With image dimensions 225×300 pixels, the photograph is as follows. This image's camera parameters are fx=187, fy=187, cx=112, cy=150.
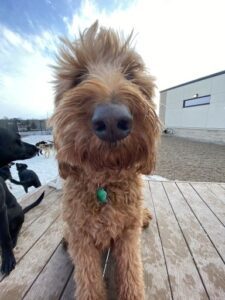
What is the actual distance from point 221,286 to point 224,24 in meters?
8.26

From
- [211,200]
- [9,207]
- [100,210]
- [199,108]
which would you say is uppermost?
[199,108]

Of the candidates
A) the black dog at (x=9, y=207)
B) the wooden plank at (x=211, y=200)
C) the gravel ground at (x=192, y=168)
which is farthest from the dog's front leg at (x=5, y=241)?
the gravel ground at (x=192, y=168)

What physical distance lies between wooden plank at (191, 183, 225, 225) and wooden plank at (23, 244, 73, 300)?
179 centimetres

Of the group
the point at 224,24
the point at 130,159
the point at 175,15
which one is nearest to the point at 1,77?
the point at 130,159

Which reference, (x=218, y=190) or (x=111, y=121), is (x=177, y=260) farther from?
(x=218, y=190)

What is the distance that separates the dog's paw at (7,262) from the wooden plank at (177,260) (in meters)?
1.29

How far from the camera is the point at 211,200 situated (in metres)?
2.71

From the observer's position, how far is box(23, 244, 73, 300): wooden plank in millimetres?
1345

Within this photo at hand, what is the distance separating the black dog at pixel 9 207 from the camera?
5.23 ft

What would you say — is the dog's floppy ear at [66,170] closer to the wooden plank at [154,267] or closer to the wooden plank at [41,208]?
the wooden plank at [154,267]

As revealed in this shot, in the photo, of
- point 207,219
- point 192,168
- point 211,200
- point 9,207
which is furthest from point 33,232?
point 192,168

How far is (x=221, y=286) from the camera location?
4.54ft

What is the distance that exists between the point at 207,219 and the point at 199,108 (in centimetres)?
1409

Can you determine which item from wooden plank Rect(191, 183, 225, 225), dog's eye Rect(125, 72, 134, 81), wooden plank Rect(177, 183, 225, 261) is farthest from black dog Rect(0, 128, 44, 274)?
wooden plank Rect(191, 183, 225, 225)
